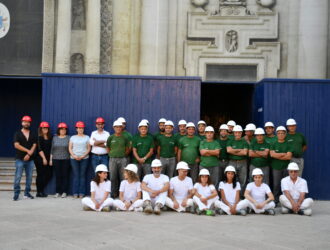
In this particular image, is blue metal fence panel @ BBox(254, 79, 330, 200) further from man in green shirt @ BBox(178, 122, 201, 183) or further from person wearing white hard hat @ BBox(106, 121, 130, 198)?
person wearing white hard hat @ BBox(106, 121, 130, 198)

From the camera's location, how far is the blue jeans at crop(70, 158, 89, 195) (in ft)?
37.2

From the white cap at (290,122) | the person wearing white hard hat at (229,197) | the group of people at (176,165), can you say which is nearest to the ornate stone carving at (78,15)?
the group of people at (176,165)

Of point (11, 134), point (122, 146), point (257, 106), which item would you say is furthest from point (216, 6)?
point (11, 134)

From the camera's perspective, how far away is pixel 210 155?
1021cm

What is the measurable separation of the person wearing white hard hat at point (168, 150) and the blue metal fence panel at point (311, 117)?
9.51ft

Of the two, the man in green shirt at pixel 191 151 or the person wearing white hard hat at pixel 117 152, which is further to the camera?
the person wearing white hard hat at pixel 117 152

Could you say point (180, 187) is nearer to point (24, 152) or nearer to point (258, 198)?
point (258, 198)

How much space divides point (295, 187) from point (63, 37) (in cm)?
1130

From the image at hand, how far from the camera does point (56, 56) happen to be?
16766mm

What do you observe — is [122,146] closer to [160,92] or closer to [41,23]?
[160,92]

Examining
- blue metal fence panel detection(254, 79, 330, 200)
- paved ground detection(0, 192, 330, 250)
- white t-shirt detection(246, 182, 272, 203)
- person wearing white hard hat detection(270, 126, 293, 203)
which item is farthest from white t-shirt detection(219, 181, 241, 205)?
blue metal fence panel detection(254, 79, 330, 200)

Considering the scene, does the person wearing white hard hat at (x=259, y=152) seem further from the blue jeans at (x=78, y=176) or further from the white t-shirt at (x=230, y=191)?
the blue jeans at (x=78, y=176)

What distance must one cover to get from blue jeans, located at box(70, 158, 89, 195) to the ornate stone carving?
310 inches

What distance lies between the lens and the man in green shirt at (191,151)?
10508 millimetres
